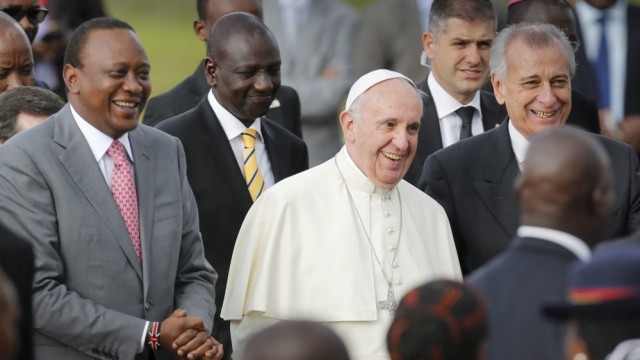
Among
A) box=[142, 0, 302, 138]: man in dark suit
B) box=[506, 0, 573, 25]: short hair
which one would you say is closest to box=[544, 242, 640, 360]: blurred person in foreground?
box=[142, 0, 302, 138]: man in dark suit

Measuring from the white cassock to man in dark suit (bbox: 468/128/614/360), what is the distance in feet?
6.97

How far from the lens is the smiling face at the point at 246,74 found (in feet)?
26.8

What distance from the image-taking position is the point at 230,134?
8.14 m

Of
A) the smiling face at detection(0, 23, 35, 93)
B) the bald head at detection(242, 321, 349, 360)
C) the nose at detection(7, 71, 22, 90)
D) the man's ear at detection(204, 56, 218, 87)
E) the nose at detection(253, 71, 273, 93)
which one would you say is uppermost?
the smiling face at detection(0, 23, 35, 93)

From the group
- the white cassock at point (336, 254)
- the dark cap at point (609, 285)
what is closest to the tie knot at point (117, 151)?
the white cassock at point (336, 254)

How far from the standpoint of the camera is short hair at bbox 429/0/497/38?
29.3 feet

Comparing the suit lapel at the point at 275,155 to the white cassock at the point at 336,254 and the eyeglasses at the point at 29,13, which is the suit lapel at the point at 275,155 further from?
the eyeglasses at the point at 29,13

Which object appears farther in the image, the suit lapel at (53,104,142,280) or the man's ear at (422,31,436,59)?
the man's ear at (422,31,436,59)

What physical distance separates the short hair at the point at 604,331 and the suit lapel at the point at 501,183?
2910 millimetres

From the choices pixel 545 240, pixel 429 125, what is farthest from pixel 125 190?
pixel 545 240

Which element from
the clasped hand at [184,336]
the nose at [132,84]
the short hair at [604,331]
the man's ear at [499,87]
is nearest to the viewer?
the short hair at [604,331]

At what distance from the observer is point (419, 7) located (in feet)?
36.8

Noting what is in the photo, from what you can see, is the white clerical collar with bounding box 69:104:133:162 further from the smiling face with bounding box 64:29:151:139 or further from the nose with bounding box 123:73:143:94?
the nose with bounding box 123:73:143:94

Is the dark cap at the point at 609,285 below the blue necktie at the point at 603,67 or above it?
below
